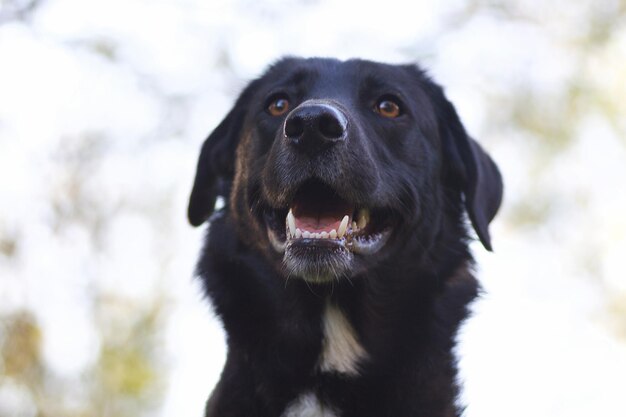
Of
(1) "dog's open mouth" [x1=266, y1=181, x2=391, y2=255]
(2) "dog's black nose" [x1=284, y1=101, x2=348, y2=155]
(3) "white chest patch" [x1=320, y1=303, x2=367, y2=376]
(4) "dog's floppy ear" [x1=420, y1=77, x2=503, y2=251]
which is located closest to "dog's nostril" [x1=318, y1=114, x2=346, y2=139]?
(2) "dog's black nose" [x1=284, y1=101, x2=348, y2=155]

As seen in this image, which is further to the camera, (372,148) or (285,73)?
(285,73)

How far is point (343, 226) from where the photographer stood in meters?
3.24

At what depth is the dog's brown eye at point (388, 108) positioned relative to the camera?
3.61 meters

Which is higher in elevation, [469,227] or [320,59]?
[320,59]

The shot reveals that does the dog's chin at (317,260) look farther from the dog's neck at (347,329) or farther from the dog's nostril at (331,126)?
the dog's nostril at (331,126)

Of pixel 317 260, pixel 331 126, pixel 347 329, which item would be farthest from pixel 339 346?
pixel 331 126

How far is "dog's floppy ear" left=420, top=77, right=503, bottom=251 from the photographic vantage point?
3717mm

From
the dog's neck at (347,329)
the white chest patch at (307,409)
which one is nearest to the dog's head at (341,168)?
the dog's neck at (347,329)

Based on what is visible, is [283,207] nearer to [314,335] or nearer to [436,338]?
[314,335]

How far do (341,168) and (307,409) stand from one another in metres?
0.91

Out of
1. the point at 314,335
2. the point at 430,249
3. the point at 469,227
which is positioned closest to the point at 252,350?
the point at 314,335

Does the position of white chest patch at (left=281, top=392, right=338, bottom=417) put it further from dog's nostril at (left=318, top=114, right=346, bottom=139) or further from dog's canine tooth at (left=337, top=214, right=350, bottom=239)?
dog's nostril at (left=318, top=114, right=346, bottom=139)

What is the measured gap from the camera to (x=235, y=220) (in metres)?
3.69

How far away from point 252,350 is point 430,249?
0.88 meters
